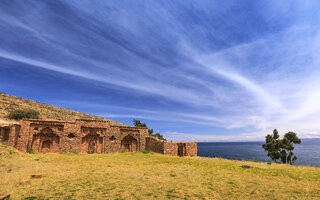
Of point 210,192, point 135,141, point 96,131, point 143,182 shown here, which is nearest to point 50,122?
point 96,131

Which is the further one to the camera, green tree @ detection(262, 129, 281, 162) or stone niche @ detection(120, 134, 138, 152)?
green tree @ detection(262, 129, 281, 162)

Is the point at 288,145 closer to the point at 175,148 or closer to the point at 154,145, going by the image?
the point at 175,148

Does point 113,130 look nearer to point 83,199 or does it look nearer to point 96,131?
point 96,131

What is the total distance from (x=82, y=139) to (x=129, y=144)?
733 centimetres

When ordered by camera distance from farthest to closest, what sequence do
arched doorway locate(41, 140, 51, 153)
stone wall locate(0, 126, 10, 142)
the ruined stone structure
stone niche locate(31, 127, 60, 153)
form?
stone wall locate(0, 126, 10, 142) → arched doorway locate(41, 140, 51, 153) → stone niche locate(31, 127, 60, 153) → the ruined stone structure

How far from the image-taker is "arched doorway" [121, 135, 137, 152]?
29459 mm

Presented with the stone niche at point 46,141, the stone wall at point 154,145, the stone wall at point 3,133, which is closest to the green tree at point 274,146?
the stone wall at point 154,145

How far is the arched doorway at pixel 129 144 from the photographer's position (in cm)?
2946

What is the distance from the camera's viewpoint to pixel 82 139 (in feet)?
86.6

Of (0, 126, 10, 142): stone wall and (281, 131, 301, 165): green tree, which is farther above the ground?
(0, 126, 10, 142): stone wall

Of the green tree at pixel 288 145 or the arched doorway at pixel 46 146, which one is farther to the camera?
the green tree at pixel 288 145

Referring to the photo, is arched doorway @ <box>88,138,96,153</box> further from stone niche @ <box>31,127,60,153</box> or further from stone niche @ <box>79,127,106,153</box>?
stone niche @ <box>31,127,60,153</box>

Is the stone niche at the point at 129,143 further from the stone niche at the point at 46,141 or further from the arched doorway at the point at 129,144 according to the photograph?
the stone niche at the point at 46,141

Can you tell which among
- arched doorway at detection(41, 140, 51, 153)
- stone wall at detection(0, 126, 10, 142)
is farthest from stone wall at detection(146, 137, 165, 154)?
stone wall at detection(0, 126, 10, 142)
